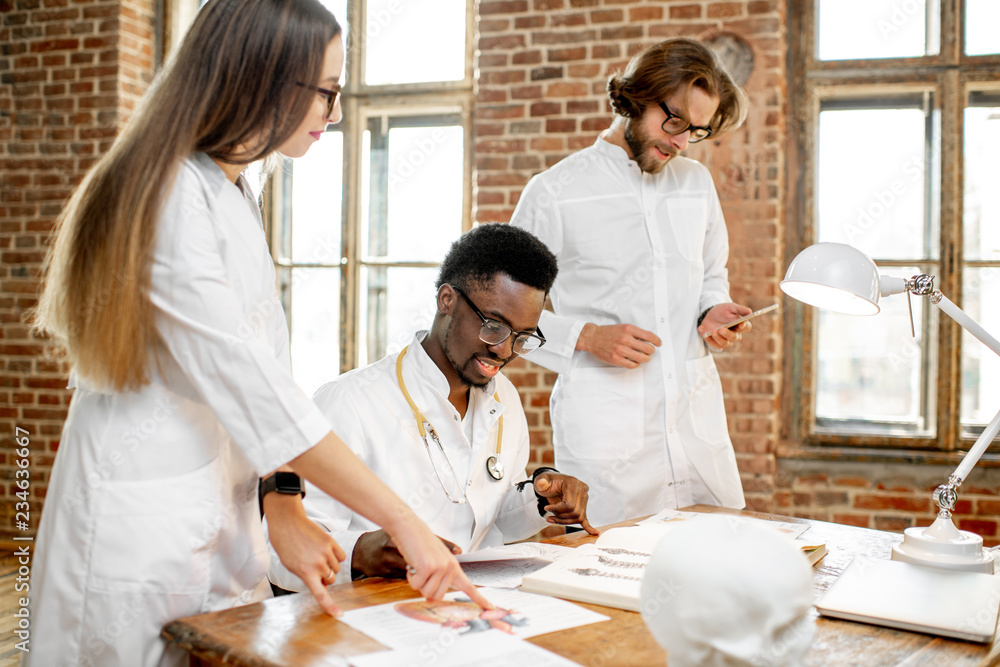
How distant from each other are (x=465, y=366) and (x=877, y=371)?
100.0 inches

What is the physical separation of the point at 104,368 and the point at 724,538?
789mm

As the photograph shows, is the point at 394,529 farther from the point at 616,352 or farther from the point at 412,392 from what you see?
the point at 616,352

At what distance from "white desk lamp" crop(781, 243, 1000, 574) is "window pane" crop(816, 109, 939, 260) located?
226 centimetres

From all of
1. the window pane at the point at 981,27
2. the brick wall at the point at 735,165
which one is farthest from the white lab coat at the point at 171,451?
the window pane at the point at 981,27

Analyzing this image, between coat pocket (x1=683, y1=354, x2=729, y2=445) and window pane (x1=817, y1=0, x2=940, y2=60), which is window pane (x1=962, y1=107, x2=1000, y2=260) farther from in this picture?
coat pocket (x1=683, y1=354, x2=729, y2=445)

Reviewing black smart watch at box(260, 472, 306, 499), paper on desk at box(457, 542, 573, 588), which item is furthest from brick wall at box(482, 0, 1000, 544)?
black smart watch at box(260, 472, 306, 499)

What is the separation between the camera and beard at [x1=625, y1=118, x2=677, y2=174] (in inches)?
88.5

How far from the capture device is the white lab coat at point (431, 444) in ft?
5.47

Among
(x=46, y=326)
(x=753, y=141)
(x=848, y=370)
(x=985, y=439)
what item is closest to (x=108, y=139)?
(x=753, y=141)

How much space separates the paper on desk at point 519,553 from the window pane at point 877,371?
246cm

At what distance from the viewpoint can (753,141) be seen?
3.38 m

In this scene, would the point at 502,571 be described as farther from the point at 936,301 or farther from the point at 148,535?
the point at 936,301

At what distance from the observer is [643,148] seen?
227 centimetres

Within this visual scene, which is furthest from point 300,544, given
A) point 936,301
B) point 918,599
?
point 936,301
